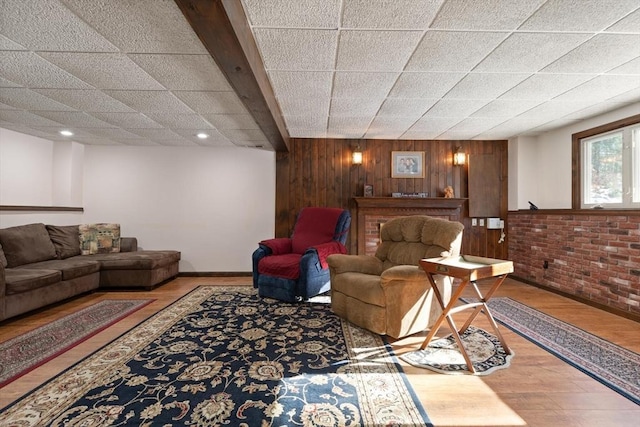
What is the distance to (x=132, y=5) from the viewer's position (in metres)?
1.69

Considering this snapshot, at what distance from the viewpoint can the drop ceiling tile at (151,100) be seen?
2.88 metres

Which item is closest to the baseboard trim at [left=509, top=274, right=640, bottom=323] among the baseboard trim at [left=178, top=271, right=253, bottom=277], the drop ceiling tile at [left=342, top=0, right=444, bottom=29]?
the drop ceiling tile at [left=342, top=0, right=444, bottom=29]

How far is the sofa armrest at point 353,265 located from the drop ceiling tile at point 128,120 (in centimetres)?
277

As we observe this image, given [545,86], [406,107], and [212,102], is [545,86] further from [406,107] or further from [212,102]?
[212,102]

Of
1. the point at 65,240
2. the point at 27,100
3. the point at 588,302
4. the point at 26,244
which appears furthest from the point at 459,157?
the point at 26,244

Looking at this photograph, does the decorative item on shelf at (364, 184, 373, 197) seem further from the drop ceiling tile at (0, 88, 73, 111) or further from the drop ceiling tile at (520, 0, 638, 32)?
Result: the drop ceiling tile at (0, 88, 73, 111)

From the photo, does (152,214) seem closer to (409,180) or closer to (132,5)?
(132,5)

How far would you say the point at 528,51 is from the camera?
7.45 ft

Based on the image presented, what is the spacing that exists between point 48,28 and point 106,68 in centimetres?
50

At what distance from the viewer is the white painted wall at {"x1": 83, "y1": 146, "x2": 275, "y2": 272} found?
5.00 m

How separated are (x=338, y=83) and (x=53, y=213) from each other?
15.3ft

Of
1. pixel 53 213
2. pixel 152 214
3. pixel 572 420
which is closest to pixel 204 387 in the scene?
pixel 572 420

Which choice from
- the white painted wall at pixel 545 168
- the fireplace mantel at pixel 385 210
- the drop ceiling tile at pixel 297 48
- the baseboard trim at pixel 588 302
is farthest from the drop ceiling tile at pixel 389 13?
the baseboard trim at pixel 588 302

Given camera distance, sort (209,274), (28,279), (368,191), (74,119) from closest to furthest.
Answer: (28,279), (74,119), (368,191), (209,274)
